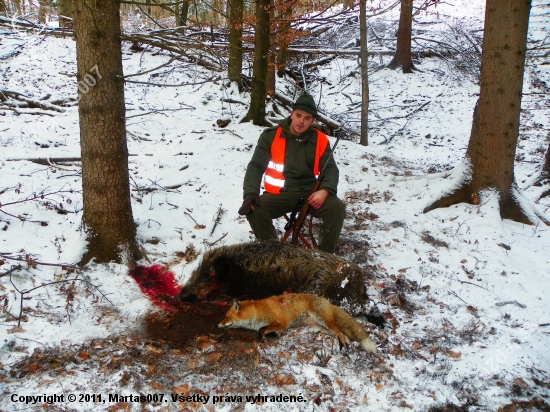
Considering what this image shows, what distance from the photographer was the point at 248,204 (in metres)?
4.48

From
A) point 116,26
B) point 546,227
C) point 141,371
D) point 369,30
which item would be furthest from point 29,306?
point 369,30

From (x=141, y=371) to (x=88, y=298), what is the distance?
47.3 inches

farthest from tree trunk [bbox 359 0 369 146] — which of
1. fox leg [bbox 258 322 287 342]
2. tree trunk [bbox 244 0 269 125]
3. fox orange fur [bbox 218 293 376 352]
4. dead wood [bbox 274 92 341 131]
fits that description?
fox leg [bbox 258 322 287 342]

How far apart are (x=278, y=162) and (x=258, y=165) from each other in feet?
0.87

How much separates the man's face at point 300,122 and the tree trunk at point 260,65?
5136mm

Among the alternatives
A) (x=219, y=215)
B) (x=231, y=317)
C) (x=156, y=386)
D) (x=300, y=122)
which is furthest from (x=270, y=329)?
(x=219, y=215)

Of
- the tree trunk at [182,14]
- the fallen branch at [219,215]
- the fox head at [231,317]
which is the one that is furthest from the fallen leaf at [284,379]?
the tree trunk at [182,14]

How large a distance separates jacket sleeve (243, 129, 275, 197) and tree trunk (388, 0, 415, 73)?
12767 mm

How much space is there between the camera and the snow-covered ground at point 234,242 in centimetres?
288

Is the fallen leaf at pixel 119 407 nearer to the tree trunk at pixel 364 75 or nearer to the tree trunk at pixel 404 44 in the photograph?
the tree trunk at pixel 364 75

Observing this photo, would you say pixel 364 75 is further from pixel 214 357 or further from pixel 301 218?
pixel 214 357

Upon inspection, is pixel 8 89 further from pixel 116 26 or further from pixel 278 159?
pixel 278 159

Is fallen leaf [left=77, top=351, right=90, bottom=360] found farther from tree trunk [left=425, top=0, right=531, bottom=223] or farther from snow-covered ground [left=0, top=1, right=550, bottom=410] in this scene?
tree trunk [left=425, top=0, right=531, bottom=223]

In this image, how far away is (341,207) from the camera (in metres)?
4.57
